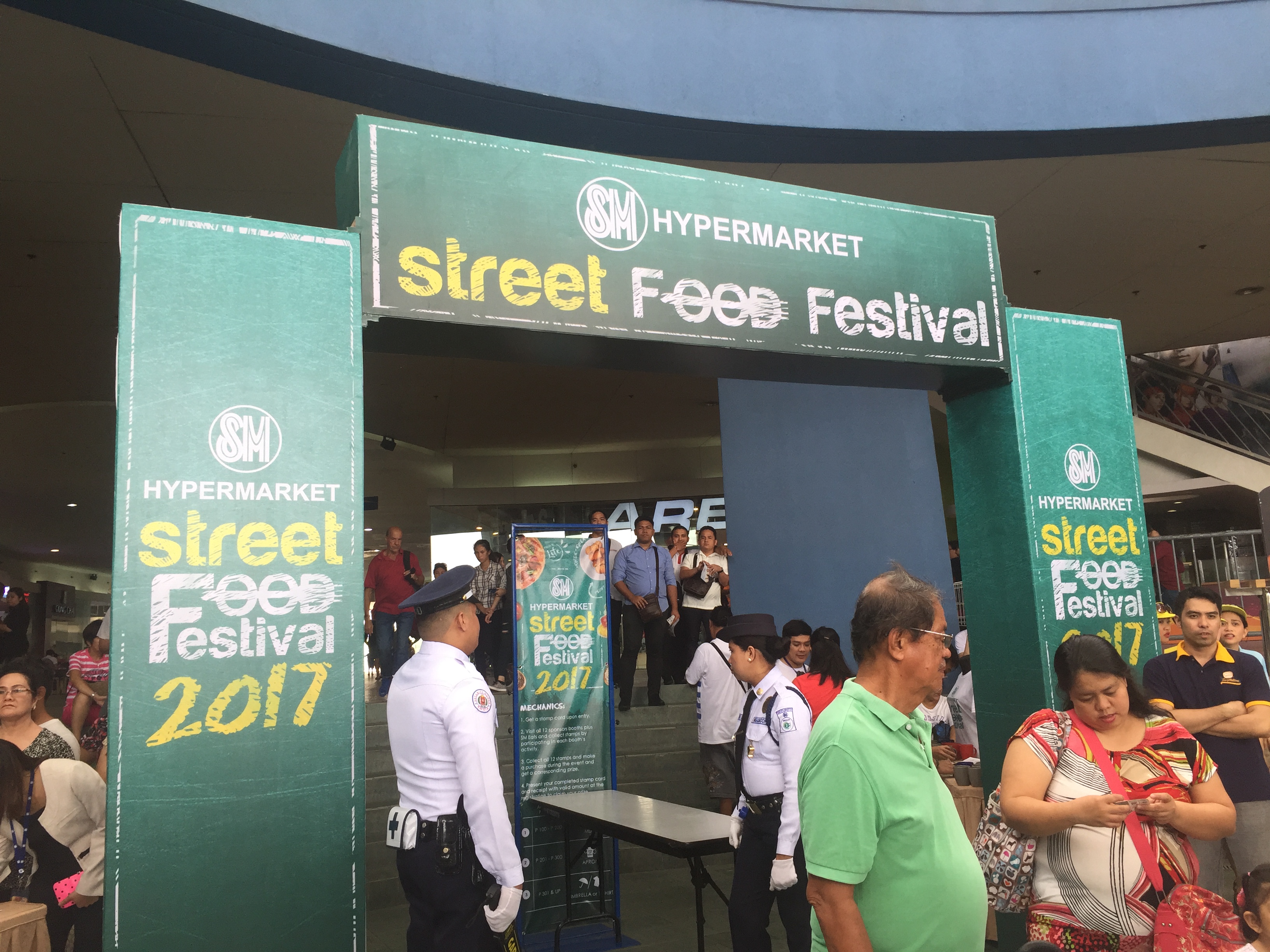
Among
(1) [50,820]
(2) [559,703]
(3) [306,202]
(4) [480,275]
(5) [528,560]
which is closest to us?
(4) [480,275]

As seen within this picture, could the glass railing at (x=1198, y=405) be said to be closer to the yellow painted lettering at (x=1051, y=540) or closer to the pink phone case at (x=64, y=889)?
the yellow painted lettering at (x=1051, y=540)

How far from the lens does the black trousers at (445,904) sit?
296cm

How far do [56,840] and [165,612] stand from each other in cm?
163

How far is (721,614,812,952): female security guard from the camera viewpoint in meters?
3.91

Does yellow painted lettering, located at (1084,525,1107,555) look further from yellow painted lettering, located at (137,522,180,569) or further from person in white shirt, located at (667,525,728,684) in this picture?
person in white shirt, located at (667,525,728,684)

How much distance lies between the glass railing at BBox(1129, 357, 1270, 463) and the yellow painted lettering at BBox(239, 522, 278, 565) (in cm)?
1381

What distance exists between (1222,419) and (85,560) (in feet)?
91.6

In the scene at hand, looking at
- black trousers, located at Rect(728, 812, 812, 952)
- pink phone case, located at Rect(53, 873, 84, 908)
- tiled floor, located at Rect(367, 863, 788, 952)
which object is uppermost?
pink phone case, located at Rect(53, 873, 84, 908)

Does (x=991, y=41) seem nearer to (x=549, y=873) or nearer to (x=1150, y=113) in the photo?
(x=1150, y=113)

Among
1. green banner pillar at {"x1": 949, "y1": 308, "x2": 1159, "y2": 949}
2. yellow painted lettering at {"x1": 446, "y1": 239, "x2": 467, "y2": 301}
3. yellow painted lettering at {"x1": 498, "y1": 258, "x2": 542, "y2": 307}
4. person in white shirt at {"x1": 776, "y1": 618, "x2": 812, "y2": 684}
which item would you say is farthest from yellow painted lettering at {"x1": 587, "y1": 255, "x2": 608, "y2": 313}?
person in white shirt at {"x1": 776, "y1": 618, "x2": 812, "y2": 684}

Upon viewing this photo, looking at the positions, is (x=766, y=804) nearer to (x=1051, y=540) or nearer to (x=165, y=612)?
→ (x=1051, y=540)

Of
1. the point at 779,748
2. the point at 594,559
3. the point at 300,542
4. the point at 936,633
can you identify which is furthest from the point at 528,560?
the point at 936,633

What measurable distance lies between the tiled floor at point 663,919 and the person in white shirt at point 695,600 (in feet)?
6.95

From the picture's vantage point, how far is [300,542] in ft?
9.45
